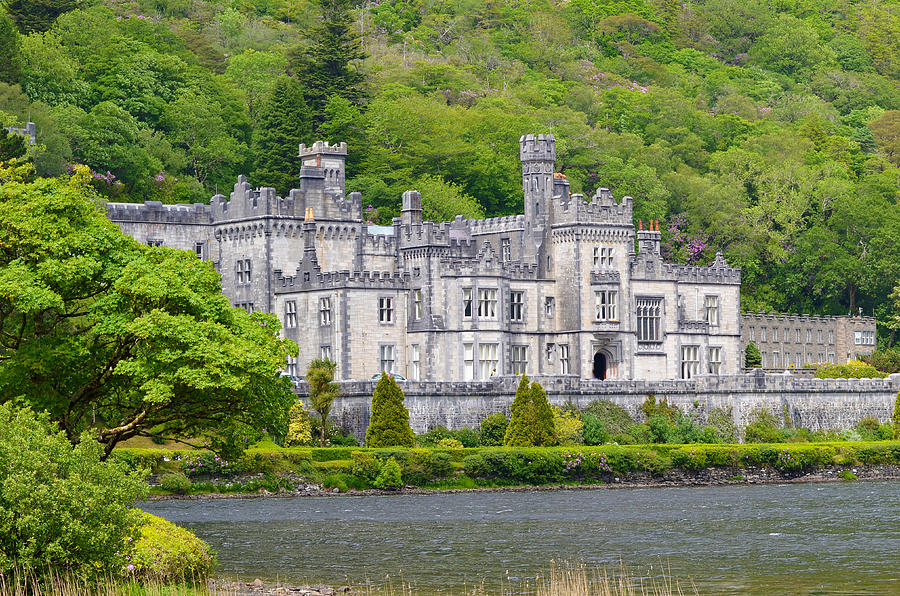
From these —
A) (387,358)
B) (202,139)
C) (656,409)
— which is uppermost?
(202,139)

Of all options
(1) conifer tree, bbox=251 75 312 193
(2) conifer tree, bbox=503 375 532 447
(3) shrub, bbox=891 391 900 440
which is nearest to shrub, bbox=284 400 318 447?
(2) conifer tree, bbox=503 375 532 447

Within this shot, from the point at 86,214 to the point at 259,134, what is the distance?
66615 mm

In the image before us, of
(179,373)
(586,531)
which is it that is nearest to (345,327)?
(586,531)

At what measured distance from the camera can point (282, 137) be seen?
111 metres

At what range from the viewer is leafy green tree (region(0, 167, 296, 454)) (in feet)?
145

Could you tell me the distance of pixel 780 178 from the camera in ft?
424

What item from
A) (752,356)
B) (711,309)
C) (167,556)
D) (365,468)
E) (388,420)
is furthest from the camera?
(752,356)

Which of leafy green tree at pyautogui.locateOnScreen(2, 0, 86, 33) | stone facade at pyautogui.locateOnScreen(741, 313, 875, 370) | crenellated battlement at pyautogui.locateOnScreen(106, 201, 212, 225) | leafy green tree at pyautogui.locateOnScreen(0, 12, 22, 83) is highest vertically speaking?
leafy green tree at pyautogui.locateOnScreen(2, 0, 86, 33)

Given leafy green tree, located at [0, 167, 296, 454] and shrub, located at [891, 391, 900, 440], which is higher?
leafy green tree, located at [0, 167, 296, 454]

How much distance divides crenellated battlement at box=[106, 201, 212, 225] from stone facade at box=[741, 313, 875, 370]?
121 feet

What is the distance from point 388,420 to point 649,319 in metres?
23.9

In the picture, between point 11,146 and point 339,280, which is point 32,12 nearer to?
point 11,146

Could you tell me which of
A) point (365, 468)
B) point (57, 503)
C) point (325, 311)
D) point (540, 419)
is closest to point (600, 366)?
point (325, 311)

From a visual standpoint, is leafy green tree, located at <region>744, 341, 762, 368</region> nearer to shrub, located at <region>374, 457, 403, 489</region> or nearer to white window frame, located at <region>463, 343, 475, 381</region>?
white window frame, located at <region>463, 343, 475, 381</region>
